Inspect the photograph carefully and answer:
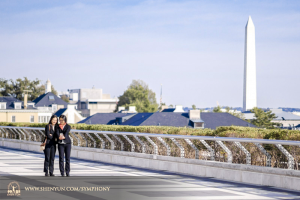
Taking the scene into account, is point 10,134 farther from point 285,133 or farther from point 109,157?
point 285,133

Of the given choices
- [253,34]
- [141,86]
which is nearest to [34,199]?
[253,34]

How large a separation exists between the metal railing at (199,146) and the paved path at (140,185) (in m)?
0.87

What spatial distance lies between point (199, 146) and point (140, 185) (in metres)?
3.42

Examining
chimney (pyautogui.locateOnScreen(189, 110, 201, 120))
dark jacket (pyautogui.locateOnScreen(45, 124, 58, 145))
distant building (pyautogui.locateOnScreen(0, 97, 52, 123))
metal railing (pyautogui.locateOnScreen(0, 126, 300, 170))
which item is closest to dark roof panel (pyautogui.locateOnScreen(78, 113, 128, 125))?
distant building (pyautogui.locateOnScreen(0, 97, 52, 123))

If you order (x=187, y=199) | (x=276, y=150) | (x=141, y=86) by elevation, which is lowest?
(x=187, y=199)

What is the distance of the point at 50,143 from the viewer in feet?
48.9

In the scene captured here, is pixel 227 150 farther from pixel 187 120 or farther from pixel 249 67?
pixel 249 67

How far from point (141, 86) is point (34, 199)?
162 meters

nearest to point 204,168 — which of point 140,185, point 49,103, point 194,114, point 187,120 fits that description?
point 140,185

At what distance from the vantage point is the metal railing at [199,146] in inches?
489

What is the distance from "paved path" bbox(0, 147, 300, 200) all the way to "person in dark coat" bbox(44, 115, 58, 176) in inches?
13.8

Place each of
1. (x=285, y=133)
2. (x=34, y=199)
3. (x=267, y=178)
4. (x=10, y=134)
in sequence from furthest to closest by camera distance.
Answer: (x=10, y=134) < (x=285, y=133) < (x=267, y=178) < (x=34, y=199)

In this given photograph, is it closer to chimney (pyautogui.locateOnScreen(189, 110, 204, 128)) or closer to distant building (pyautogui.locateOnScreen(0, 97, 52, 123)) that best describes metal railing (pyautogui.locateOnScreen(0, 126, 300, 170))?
chimney (pyautogui.locateOnScreen(189, 110, 204, 128))

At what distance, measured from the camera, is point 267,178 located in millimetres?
12383
